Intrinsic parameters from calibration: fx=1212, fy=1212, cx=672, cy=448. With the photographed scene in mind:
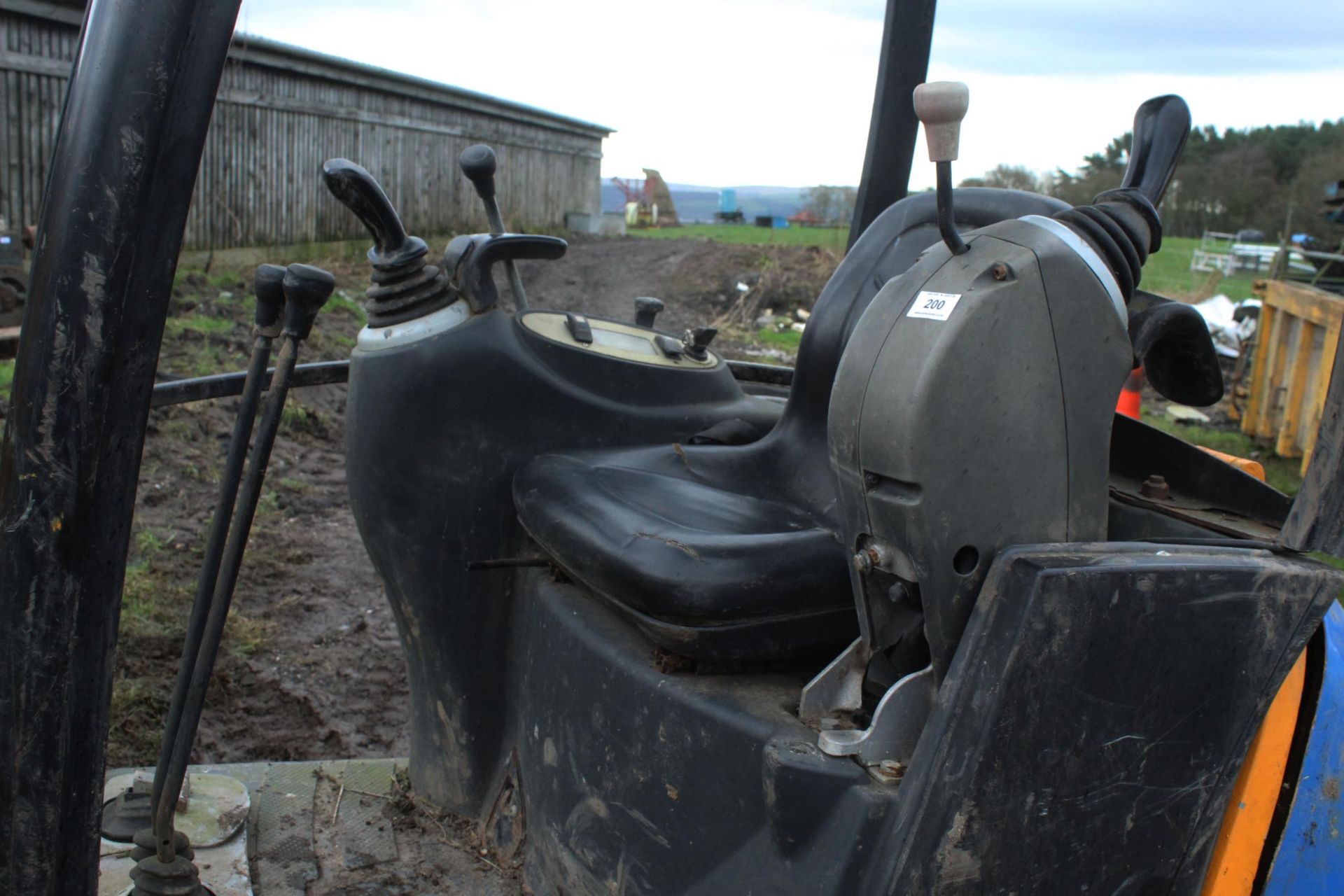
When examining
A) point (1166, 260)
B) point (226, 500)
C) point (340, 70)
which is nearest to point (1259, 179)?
point (1166, 260)

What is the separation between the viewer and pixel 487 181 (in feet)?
5.68

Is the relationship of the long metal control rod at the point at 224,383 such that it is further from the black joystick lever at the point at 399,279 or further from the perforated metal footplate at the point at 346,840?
the perforated metal footplate at the point at 346,840

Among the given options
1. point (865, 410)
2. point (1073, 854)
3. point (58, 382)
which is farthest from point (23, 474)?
point (1073, 854)

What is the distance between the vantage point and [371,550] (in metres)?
1.77

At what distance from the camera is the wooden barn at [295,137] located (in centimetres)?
881

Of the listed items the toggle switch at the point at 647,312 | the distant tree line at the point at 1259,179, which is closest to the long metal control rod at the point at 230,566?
the toggle switch at the point at 647,312

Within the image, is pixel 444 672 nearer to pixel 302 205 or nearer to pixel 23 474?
pixel 23 474

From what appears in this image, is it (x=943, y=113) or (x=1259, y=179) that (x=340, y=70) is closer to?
(x=1259, y=179)

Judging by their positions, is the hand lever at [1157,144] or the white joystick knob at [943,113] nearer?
the white joystick knob at [943,113]

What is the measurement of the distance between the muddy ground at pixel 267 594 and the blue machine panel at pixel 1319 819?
77.4 inches

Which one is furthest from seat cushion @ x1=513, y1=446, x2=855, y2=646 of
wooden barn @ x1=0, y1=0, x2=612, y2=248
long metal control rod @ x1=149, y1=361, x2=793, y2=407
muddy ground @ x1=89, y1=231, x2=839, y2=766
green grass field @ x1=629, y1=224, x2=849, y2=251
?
green grass field @ x1=629, y1=224, x2=849, y2=251

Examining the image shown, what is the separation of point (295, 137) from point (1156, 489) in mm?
11998

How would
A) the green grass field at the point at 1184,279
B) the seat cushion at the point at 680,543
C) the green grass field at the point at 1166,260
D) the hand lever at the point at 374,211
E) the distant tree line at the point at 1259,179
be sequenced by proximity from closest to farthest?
1. the seat cushion at the point at 680,543
2. the hand lever at the point at 374,211
3. the green grass field at the point at 1184,279
4. the green grass field at the point at 1166,260
5. the distant tree line at the point at 1259,179

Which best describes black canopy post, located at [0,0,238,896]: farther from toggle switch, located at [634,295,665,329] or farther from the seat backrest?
toggle switch, located at [634,295,665,329]
